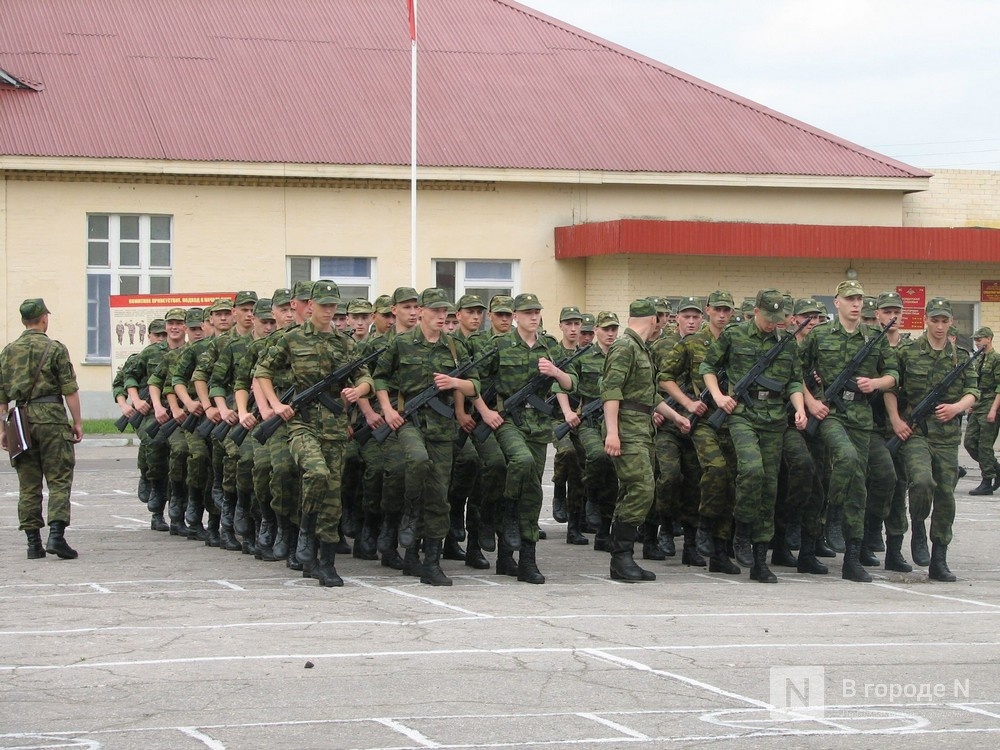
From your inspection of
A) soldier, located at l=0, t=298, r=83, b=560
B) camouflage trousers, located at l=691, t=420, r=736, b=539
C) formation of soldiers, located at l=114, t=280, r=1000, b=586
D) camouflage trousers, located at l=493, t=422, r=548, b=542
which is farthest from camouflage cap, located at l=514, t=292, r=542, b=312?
soldier, located at l=0, t=298, r=83, b=560

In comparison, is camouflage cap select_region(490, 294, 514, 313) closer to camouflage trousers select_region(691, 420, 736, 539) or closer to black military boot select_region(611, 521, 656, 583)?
camouflage trousers select_region(691, 420, 736, 539)

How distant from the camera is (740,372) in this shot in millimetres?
12141

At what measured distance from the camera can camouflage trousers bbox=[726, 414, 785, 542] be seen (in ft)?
38.7

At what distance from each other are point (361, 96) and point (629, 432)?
21.7 meters

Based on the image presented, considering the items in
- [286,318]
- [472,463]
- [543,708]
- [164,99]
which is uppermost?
[164,99]

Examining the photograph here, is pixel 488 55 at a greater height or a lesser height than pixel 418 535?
greater

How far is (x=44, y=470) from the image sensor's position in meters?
12.7

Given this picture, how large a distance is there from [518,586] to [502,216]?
20.9m

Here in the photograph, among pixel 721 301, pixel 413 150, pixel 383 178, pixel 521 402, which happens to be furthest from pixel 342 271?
pixel 521 402

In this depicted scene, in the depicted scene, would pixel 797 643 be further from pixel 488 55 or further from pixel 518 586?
pixel 488 55

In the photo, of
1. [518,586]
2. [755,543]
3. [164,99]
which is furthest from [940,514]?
[164,99]

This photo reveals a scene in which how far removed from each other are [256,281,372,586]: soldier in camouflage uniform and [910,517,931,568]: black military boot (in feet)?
14.8

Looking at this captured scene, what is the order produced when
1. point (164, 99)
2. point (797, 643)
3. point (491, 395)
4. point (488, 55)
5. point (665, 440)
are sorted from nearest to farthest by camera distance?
point (797, 643) < point (491, 395) < point (665, 440) < point (164, 99) < point (488, 55)

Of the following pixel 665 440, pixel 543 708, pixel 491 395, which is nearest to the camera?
pixel 543 708
